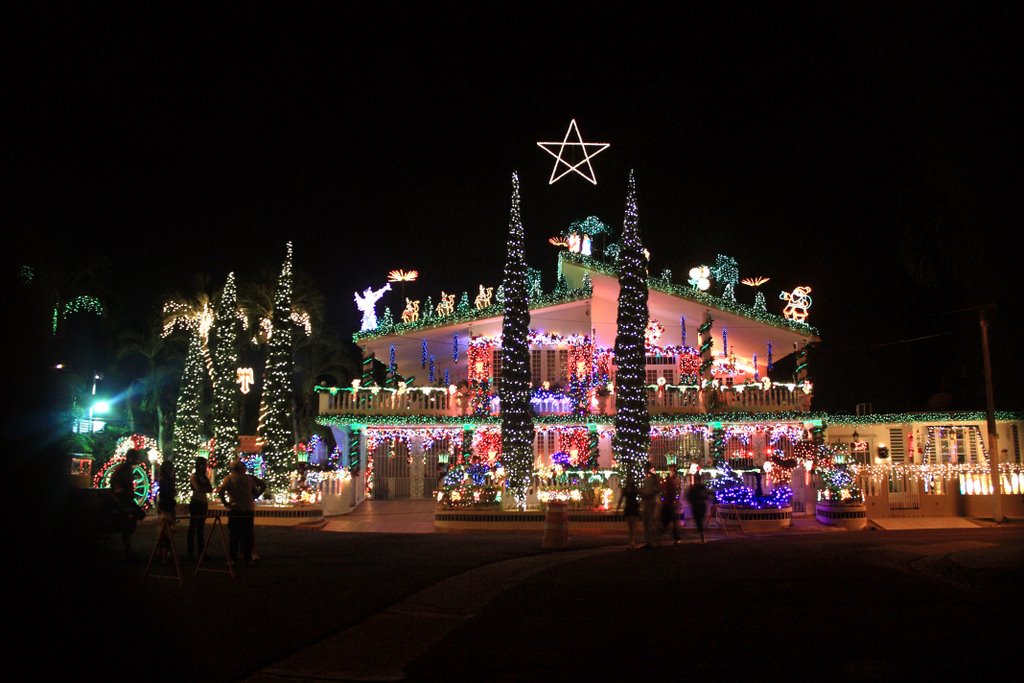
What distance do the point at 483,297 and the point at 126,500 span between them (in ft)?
64.1

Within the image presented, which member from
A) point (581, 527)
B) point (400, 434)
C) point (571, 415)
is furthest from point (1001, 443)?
point (400, 434)

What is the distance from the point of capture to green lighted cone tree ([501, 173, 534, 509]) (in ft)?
89.5

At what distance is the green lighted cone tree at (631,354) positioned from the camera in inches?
1084

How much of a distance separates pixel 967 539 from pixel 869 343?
2552cm

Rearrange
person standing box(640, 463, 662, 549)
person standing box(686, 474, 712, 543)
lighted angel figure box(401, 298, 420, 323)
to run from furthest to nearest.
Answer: lighted angel figure box(401, 298, 420, 323)
person standing box(686, 474, 712, 543)
person standing box(640, 463, 662, 549)

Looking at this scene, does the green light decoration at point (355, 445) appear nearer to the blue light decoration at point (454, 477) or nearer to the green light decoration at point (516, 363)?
the green light decoration at point (516, 363)

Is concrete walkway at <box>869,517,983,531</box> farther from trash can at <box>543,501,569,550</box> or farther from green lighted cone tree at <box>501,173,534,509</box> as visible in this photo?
green lighted cone tree at <box>501,173,534,509</box>

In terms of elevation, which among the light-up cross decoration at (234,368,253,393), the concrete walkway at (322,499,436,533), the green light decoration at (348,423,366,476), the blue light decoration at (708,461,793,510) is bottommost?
the concrete walkway at (322,499,436,533)

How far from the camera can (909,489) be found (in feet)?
81.2

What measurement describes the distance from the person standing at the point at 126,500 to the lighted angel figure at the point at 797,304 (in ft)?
76.4

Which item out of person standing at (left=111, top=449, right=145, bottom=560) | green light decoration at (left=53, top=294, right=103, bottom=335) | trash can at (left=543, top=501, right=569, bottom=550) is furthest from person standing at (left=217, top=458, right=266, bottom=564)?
green light decoration at (left=53, top=294, right=103, bottom=335)

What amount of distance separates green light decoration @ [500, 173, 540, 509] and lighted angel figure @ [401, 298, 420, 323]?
5.80 metres

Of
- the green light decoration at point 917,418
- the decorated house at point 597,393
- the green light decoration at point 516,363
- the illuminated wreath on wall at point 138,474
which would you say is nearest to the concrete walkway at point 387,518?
the decorated house at point 597,393

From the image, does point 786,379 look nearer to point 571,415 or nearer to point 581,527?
point 571,415
